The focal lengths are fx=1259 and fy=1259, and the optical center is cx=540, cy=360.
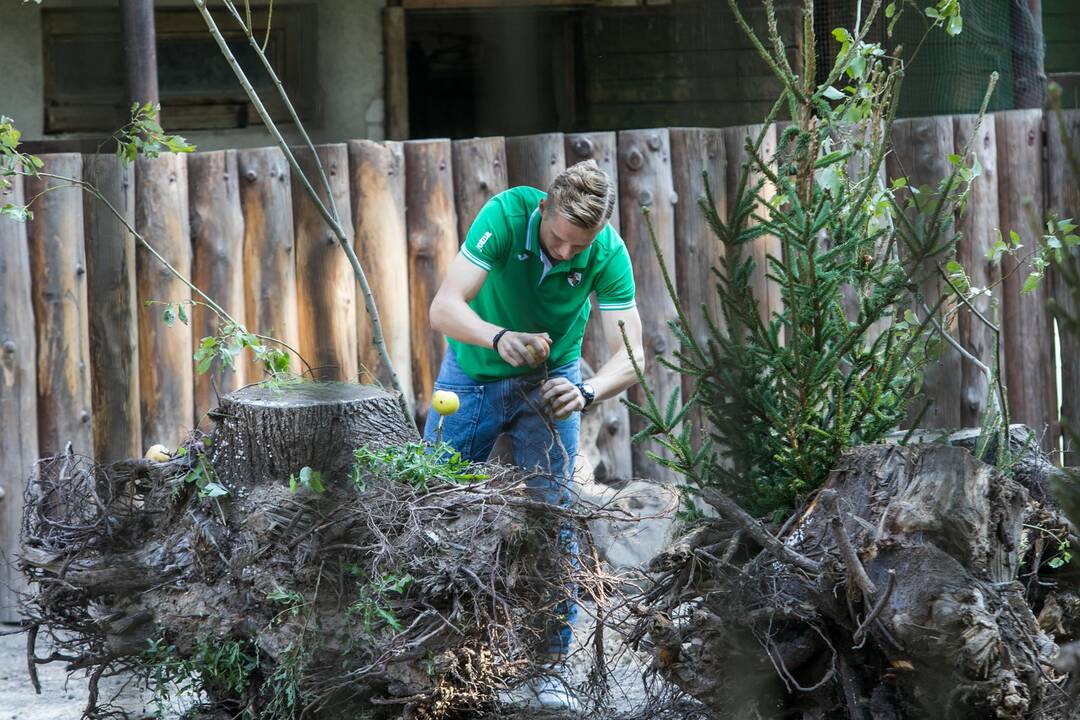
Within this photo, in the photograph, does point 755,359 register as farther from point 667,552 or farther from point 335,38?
point 335,38

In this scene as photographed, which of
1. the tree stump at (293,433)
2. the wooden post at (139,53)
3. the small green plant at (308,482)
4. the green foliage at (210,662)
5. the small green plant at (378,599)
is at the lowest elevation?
the green foliage at (210,662)

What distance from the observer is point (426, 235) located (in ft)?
17.4

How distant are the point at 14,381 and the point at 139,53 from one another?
1434mm

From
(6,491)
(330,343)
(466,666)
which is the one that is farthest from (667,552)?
Answer: (6,491)

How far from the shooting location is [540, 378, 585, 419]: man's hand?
12.2ft

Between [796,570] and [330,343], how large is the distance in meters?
2.85

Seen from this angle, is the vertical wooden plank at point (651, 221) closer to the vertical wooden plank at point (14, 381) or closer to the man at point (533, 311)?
the man at point (533, 311)

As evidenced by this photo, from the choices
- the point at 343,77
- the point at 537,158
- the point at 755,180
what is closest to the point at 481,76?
the point at 343,77

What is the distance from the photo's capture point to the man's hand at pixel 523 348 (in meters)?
3.66

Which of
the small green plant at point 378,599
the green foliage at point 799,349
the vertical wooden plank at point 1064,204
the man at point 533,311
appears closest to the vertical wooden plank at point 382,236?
the man at point 533,311

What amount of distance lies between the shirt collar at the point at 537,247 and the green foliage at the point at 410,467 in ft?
2.62

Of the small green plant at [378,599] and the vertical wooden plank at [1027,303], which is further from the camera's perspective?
the vertical wooden plank at [1027,303]

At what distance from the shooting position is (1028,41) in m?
6.14

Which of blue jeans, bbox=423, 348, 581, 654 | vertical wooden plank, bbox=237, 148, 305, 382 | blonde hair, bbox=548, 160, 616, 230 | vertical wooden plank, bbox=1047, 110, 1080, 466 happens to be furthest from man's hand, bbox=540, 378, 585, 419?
vertical wooden plank, bbox=1047, 110, 1080, 466
